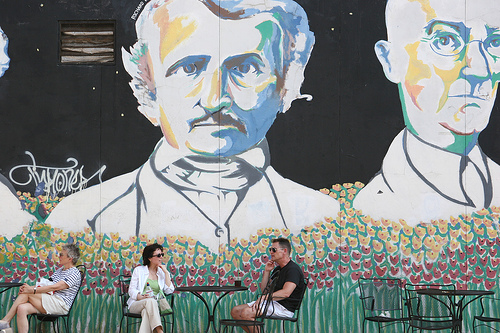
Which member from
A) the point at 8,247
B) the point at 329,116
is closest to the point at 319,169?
the point at 329,116

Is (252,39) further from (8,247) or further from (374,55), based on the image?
(8,247)

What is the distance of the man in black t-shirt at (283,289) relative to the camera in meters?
6.52

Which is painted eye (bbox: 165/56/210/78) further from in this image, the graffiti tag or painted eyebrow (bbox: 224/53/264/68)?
the graffiti tag

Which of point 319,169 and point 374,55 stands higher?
point 374,55

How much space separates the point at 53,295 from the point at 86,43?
2.99m

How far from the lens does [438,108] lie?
7.60 m

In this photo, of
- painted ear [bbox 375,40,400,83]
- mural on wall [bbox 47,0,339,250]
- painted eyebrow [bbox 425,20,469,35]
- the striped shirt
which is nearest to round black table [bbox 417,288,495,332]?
mural on wall [bbox 47,0,339,250]

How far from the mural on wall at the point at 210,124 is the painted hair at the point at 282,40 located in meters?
0.01

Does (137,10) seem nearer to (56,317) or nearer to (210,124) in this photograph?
(210,124)

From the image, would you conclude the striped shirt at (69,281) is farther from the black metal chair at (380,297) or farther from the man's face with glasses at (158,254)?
the black metal chair at (380,297)

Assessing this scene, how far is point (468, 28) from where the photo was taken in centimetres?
764

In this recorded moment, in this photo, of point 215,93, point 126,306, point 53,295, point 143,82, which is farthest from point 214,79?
point 53,295

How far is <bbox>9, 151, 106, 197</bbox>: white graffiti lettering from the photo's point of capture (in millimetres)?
7625

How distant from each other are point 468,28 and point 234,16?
2.74 meters
